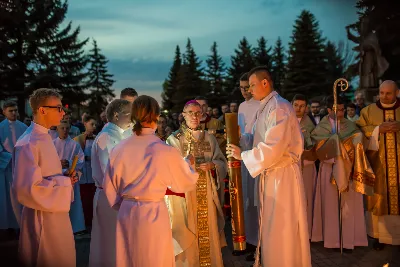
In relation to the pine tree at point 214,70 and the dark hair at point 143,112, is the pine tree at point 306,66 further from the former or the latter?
the dark hair at point 143,112

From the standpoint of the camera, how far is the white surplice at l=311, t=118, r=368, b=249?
7.18m

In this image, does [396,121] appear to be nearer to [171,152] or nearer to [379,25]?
[171,152]

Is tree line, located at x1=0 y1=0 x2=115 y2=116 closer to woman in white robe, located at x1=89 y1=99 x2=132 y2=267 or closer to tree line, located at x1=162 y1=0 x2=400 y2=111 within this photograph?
tree line, located at x1=162 y1=0 x2=400 y2=111

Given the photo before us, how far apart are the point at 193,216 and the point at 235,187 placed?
29.0 inches

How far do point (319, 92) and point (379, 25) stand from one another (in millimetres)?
18979

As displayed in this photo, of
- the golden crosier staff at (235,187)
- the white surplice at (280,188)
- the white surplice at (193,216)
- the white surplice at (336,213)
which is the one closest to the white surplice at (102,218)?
the white surplice at (193,216)

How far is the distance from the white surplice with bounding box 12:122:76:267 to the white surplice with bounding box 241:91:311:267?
85.8 inches

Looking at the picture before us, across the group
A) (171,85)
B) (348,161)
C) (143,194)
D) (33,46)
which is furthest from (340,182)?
(171,85)

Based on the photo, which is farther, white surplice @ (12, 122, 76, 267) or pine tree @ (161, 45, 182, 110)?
pine tree @ (161, 45, 182, 110)

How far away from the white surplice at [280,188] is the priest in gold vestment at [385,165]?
259 cm

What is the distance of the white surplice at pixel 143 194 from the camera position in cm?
391

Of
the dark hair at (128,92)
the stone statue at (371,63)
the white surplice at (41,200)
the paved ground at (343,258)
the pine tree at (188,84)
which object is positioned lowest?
the paved ground at (343,258)

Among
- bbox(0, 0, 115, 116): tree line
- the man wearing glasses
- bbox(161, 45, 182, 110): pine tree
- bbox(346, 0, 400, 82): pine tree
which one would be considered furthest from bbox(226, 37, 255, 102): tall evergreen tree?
the man wearing glasses

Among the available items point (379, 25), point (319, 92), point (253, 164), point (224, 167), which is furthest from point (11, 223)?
point (319, 92)
